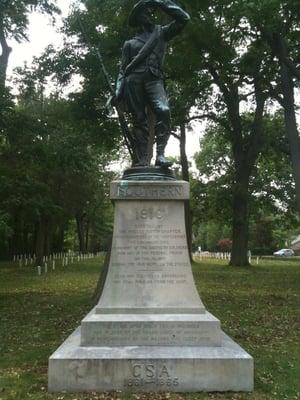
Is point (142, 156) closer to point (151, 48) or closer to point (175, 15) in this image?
point (151, 48)

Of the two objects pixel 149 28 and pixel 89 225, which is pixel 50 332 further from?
pixel 89 225

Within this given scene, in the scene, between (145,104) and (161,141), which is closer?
(161,141)

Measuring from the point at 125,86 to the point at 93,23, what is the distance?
43.3 feet

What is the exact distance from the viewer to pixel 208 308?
1422 centimetres

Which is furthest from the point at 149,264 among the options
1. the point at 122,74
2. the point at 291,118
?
the point at 291,118

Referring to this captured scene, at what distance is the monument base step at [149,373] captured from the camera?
6.58 metres

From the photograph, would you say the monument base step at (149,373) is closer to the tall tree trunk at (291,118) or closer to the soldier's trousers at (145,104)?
the soldier's trousers at (145,104)

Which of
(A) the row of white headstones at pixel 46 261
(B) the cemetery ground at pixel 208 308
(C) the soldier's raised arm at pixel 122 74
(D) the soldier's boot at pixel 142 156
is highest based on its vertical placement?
(C) the soldier's raised arm at pixel 122 74

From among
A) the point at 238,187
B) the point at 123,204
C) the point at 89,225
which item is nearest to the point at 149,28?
the point at 123,204

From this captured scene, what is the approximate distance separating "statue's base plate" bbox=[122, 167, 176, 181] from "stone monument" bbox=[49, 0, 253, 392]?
0.05ft

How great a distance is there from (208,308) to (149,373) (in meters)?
7.79

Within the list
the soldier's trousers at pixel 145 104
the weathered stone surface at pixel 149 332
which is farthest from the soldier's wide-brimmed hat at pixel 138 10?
the weathered stone surface at pixel 149 332

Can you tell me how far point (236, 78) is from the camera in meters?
26.2

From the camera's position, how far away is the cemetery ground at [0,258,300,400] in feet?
22.6
